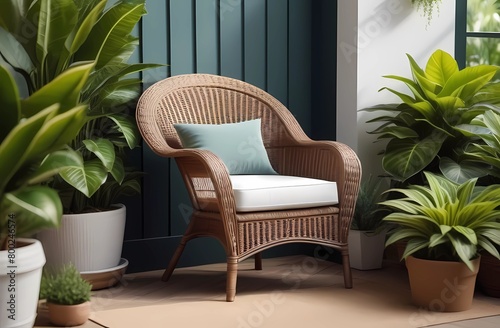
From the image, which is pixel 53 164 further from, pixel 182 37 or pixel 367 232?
pixel 367 232

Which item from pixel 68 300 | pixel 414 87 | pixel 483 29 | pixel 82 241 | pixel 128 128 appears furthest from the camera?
pixel 483 29

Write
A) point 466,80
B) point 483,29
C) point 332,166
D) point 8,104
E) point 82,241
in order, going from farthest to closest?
point 483,29
point 466,80
point 332,166
point 82,241
point 8,104

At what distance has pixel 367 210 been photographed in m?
3.75

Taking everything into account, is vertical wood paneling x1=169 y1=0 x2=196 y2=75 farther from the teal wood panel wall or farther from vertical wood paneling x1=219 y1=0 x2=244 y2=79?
vertical wood paneling x1=219 y1=0 x2=244 y2=79

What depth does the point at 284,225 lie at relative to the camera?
319cm

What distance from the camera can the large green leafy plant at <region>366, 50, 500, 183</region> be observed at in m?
3.48

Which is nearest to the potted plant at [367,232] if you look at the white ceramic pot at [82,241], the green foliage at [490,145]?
the green foliage at [490,145]

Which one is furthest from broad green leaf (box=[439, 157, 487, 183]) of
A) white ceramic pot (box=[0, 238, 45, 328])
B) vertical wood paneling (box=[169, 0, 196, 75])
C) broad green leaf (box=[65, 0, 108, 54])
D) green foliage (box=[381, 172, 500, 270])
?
white ceramic pot (box=[0, 238, 45, 328])

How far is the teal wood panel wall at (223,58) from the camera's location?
374 cm

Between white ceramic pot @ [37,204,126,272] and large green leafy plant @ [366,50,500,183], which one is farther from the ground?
large green leafy plant @ [366,50,500,183]

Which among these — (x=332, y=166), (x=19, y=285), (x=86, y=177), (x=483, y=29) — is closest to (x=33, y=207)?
(x=19, y=285)

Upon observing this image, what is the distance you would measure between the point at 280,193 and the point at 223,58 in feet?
3.62

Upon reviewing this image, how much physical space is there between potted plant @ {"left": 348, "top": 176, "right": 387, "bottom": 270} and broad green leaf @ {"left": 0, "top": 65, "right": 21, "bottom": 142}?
1.97 m

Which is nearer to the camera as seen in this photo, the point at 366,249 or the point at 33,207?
the point at 33,207
